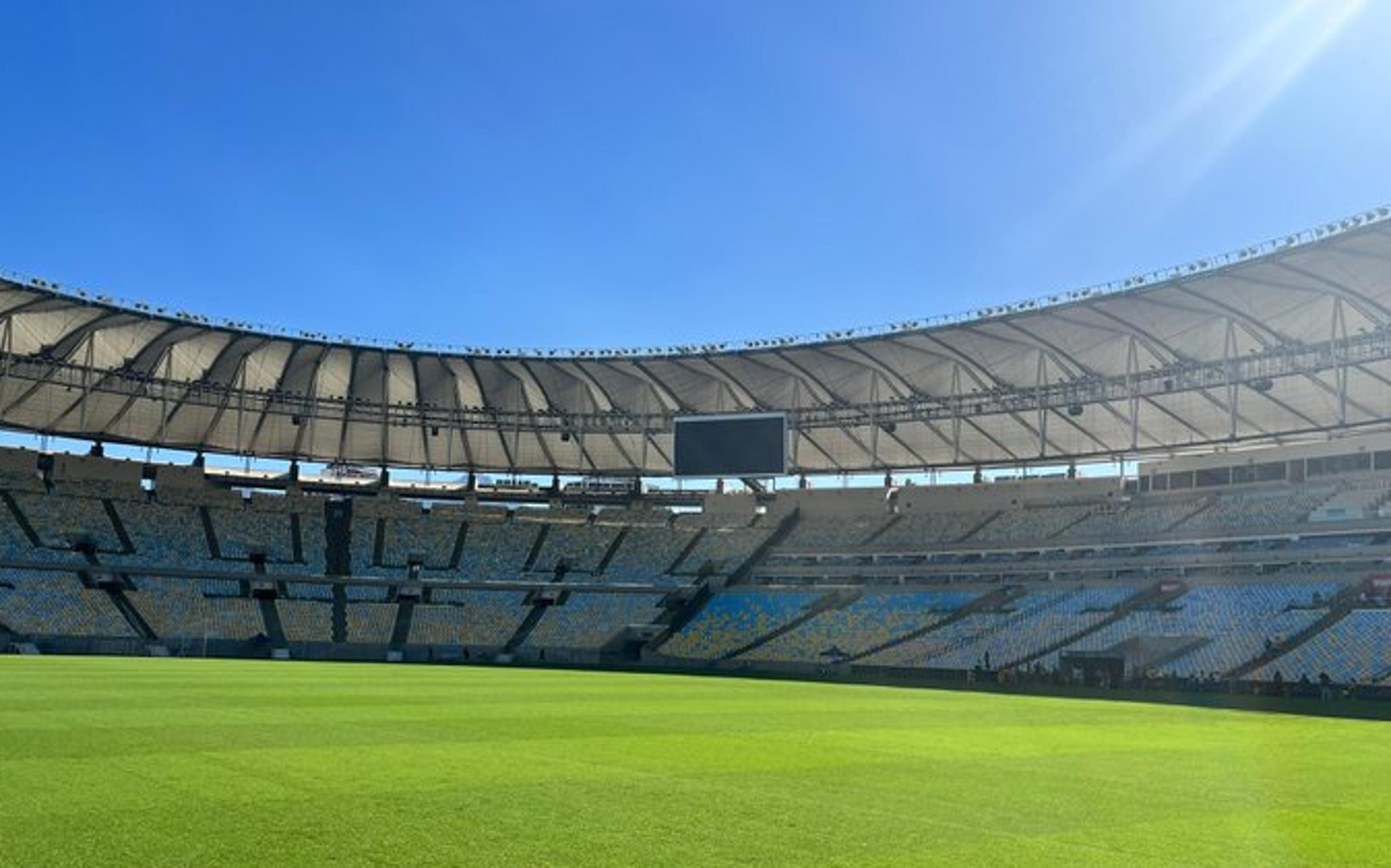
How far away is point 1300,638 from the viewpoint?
41.2 m

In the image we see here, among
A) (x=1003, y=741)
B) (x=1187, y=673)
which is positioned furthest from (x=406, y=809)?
(x=1187, y=673)

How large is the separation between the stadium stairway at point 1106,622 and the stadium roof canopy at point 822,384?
7034mm

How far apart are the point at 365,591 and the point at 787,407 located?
922 inches

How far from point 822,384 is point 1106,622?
55.3 ft

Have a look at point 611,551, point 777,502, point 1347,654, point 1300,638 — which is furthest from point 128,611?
point 1347,654

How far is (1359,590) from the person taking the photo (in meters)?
42.7

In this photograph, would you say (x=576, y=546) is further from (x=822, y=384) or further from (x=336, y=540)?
(x=822, y=384)

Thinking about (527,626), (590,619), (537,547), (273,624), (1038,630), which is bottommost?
(273,624)

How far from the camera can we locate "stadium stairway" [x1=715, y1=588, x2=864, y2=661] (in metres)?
56.1

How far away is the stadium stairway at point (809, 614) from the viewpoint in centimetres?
5606

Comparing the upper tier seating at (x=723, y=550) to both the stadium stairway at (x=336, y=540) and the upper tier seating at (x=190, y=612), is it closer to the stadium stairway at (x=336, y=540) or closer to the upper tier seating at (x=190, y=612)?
the stadium stairway at (x=336, y=540)

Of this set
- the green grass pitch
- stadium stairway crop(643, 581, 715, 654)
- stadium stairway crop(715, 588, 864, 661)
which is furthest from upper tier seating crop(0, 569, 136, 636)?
the green grass pitch

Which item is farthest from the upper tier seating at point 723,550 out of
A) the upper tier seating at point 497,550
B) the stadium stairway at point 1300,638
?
the stadium stairway at point 1300,638

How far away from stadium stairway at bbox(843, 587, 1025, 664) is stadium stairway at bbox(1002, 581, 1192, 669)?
5.08 meters
